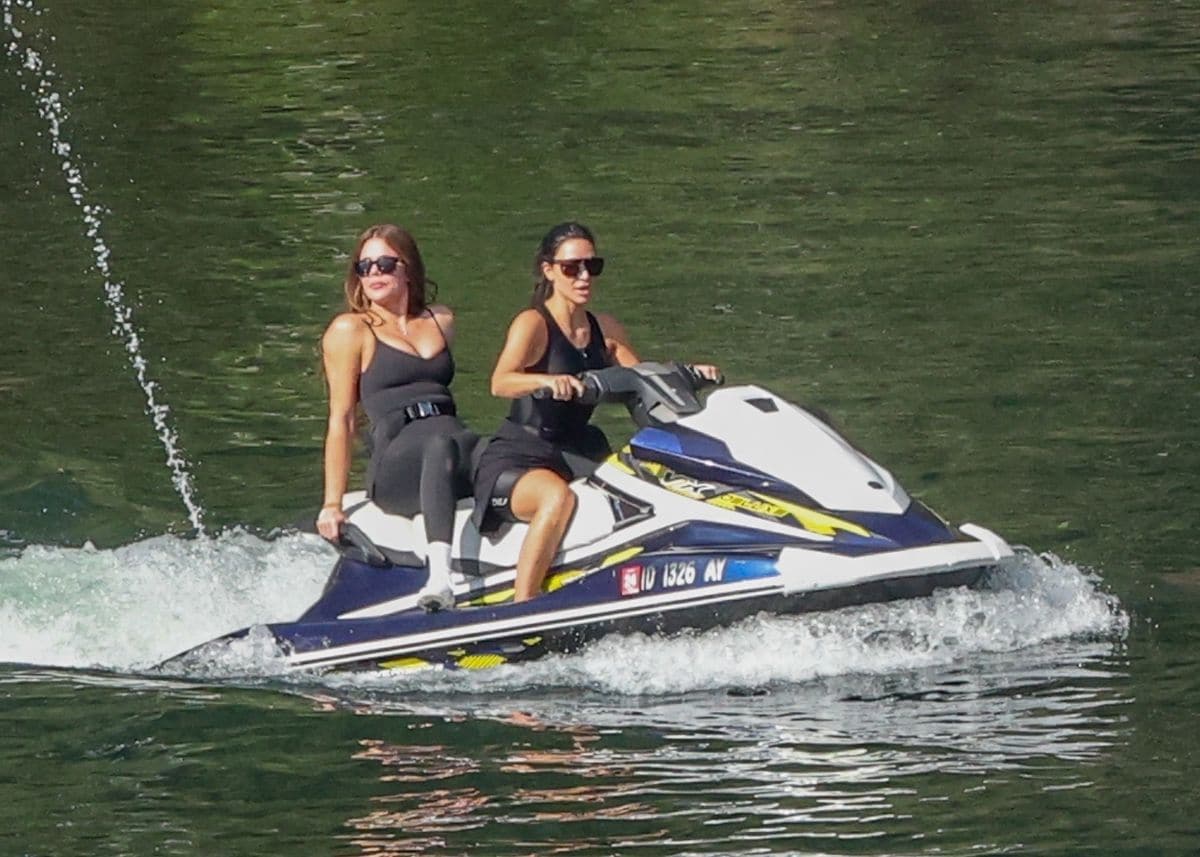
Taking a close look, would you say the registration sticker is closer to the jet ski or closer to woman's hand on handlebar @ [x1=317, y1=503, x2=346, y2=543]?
the jet ski

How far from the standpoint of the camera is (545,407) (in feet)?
29.1

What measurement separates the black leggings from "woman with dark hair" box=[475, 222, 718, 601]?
114mm

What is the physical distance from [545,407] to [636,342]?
5.62m

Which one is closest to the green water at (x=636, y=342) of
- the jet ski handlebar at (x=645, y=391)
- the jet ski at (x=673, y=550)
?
the jet ski at (x=673, y=550)

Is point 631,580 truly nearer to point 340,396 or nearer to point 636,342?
point 340,396

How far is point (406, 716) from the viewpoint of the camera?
8.40m

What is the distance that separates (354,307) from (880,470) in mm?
1983

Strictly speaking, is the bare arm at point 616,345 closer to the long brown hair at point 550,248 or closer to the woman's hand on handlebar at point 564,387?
the long brown hair at point 550,248

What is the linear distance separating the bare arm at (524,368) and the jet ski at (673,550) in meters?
0.15

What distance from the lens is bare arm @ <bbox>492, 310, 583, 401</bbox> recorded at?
8.57 metres

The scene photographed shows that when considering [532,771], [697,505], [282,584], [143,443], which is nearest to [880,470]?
[697,505]

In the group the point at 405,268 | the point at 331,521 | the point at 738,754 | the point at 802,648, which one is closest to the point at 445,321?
the point at 405,268

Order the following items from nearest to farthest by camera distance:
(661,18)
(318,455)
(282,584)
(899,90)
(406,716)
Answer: (406,716) → (282,584) → (318,455) → (899,90) → (661,18)

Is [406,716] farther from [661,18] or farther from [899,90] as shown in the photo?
[661,18]
